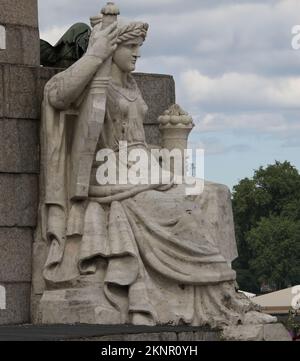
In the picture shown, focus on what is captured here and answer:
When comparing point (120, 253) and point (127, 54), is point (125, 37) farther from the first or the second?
point (120, 253)

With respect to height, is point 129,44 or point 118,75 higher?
point 129,44

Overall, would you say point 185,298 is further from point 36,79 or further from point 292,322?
point 36,79

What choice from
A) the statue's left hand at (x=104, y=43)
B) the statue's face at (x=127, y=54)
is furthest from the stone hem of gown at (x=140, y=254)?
the statue's left hand at (x=104, y=43)

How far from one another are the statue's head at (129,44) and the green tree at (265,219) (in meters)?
55.4

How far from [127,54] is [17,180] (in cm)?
184

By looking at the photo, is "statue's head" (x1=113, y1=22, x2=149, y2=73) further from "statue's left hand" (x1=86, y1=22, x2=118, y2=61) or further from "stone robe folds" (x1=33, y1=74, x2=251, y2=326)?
"stone robe folds" (x1=33, y1=74, x2=251, y2=326)

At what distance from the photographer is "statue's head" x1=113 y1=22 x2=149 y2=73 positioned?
20.2 metres

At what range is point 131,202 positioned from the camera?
65.3 feet

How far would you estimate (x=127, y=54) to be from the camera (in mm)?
20266

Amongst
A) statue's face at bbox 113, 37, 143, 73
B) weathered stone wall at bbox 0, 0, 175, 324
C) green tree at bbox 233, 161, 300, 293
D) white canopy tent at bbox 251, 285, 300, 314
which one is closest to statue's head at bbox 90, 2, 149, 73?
statue's face at bbox 113, 37, 143, 73

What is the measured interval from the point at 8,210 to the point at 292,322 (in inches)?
131

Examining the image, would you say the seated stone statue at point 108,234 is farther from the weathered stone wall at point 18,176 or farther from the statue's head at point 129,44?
the weathered stone wall at point 18,176

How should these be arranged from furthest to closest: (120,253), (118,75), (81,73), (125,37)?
(118,75) < (125,37) < (81,73) < (120,253)

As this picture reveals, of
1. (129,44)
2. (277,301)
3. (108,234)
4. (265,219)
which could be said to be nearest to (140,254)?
(108,234)
